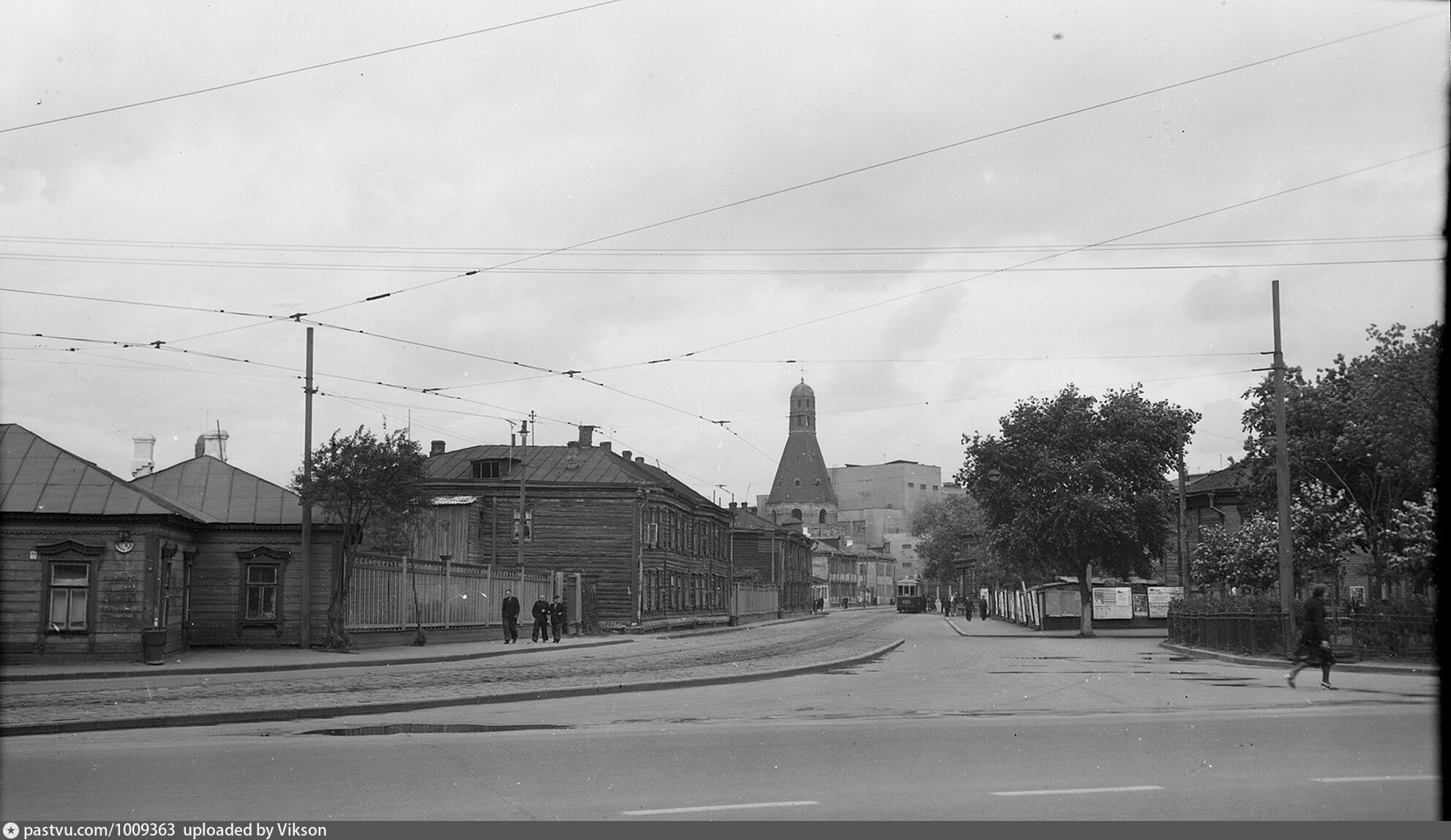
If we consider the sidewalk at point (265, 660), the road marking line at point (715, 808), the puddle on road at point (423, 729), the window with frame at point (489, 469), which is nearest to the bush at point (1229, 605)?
the sidewalk at point (265, 660)

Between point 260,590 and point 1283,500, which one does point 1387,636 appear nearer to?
point 1283,500

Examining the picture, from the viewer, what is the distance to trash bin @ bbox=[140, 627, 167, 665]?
28203 mm

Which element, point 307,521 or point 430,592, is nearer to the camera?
point 307,521

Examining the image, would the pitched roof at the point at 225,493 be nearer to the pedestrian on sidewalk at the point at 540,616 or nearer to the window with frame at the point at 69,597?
the window with frame at the point at 69,597

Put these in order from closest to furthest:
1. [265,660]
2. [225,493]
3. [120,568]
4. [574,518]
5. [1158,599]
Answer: [120,568] → [265,660] → [225,493] → [1158,599] → [574,518]

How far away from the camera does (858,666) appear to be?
92.5 feet

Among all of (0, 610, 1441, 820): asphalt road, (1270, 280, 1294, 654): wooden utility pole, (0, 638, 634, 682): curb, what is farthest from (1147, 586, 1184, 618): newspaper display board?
(0, 610, 1441, 820): asphalt road

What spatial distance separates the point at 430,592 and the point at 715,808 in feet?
106


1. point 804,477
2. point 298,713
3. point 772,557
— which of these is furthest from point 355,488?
point 804,477

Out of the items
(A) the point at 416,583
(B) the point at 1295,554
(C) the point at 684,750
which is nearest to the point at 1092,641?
(B) the point at 1295,554

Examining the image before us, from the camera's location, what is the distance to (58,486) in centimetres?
2959

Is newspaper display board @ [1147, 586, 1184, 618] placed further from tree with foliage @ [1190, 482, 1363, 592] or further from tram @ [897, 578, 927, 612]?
tram @ [897, 578, 927, 612]

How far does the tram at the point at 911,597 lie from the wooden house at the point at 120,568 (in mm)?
80327
